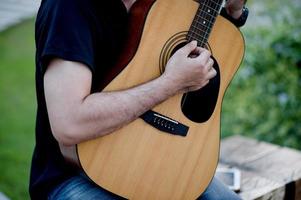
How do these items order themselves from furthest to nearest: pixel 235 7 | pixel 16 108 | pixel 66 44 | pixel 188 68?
pixel 16 108, pixel 235 7, pixel 188 68, pixel 66 44

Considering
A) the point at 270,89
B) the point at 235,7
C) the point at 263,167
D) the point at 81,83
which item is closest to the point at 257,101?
the point at 270,89

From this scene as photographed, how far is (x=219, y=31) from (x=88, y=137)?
0.70m

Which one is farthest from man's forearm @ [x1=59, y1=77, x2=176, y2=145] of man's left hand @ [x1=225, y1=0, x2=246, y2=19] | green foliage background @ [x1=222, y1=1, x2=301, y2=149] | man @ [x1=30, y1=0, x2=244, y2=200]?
green foliage background @ [x1=222, y1=1, x2=301, y2=149]

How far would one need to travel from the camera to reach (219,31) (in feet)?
6.30

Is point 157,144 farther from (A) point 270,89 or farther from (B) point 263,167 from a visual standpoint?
(A) point 270,89

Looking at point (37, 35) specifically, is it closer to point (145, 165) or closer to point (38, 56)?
point (38, 56)

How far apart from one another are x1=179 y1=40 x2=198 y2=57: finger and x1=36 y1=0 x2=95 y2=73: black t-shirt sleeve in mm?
337

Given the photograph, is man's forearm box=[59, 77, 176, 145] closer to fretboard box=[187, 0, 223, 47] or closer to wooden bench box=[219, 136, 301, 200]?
fretboard box=[187, 0, 223, 47]

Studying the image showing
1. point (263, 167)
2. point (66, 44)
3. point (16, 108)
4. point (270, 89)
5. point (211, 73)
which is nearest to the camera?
point (66, 44)

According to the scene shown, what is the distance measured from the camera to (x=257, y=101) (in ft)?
14.0

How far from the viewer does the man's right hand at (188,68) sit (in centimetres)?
170

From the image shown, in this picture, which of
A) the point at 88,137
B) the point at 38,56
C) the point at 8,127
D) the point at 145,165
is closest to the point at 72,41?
the point at 38,56

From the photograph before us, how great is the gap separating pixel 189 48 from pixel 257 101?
2656 mm

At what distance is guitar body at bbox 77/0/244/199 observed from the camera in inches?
66.0
